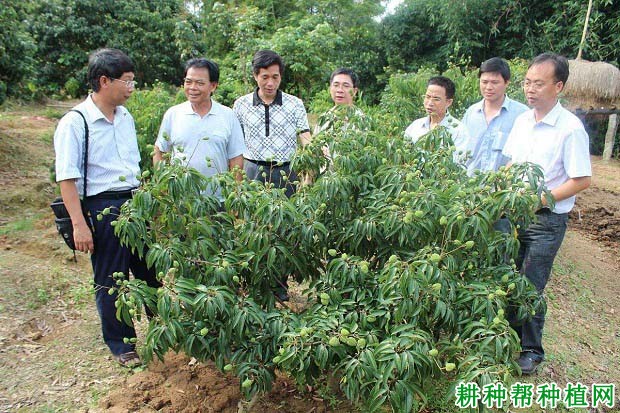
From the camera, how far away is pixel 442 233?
2.15 m

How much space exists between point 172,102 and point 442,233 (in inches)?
151

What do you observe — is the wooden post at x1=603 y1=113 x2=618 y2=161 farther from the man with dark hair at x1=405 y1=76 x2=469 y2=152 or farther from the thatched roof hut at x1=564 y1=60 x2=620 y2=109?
the man with dark hair at x1=405 y1=76 x2=469 y2=152

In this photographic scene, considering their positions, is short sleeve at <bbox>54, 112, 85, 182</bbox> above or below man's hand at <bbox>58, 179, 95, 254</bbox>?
above

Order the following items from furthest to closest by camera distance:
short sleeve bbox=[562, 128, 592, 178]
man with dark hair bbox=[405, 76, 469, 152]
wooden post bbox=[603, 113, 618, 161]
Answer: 1. wooden post bbox=[603, 113, 618, 161]
2. man with dark hair bbox=[405, 76, 469, 152]
3. short sleeve bbox=[562, 128, 592, 178]

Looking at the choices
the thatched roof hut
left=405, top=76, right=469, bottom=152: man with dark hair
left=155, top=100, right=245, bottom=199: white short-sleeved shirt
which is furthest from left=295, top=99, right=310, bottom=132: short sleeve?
the thatched roof hut

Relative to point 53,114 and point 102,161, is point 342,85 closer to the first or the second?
point 102,161

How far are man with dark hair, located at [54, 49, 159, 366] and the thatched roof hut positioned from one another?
25.5 ft

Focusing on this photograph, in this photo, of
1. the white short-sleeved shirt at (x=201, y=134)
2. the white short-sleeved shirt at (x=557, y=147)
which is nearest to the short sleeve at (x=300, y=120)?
the white short-sleeved shirt at (x=201, y=134)

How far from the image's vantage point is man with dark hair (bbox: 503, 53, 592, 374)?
2.64 metres

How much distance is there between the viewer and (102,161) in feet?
8.71

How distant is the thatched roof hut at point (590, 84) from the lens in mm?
8555

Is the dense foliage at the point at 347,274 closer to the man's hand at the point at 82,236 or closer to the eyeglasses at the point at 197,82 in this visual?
the man's hand at the point at 82,236

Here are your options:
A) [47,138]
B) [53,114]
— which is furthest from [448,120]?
[53,114]

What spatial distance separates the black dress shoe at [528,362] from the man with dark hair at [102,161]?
2.12 metres
